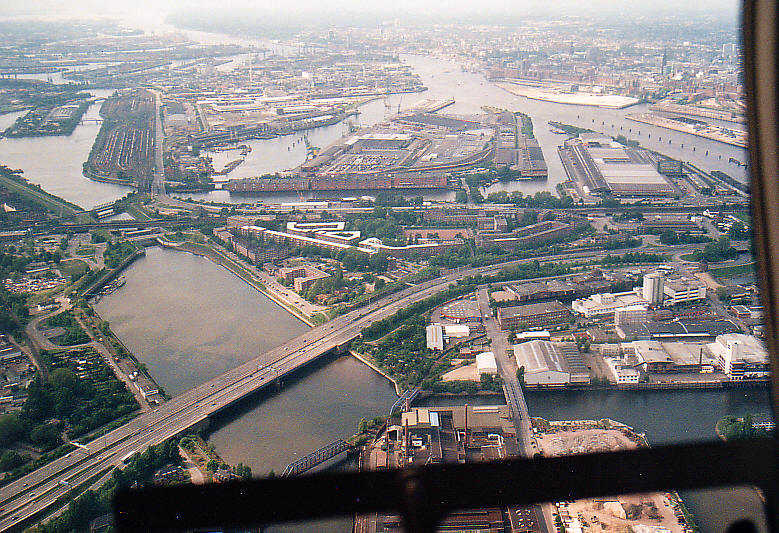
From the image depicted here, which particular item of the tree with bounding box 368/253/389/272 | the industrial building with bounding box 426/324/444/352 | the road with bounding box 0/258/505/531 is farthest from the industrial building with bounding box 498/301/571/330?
the tree with bounding box 368/253/389/272

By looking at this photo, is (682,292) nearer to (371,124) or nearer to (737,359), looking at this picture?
(737,359)

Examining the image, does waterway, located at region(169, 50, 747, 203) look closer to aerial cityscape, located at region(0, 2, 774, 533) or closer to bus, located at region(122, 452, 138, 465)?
aerial cityscape, located at region(0, 2, 774, 533)

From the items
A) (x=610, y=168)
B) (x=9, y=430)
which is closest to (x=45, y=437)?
(x=9, y=430)

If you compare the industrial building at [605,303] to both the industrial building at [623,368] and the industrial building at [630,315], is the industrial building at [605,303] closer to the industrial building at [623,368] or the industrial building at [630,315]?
the industrial building at [630,315]

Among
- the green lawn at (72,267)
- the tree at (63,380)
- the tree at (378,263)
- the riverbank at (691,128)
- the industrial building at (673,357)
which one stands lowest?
the industrial building at (673,357)

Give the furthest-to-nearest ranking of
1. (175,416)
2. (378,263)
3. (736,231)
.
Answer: (736,231) < (378,263) < (175,416)

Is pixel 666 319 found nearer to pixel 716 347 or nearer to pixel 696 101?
pixel 716 347

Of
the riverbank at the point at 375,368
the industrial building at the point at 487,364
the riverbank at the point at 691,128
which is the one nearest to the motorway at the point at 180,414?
the riverbank at the point at 375,368

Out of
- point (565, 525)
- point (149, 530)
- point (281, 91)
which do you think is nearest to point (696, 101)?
point (281, 91)
